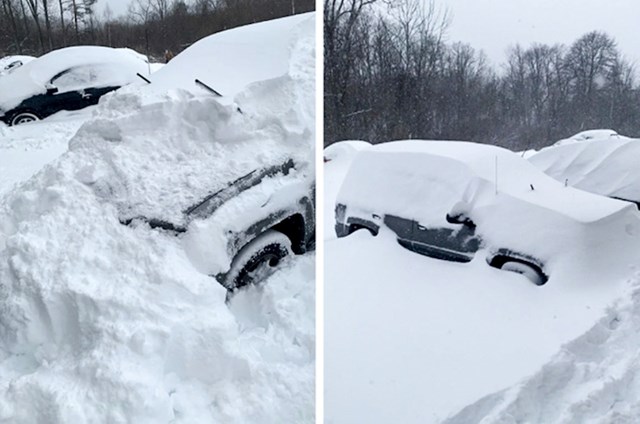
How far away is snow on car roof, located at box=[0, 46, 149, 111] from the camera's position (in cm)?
165

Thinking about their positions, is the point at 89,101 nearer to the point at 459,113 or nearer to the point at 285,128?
the point at 285,128

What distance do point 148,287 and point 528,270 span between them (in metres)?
0.93

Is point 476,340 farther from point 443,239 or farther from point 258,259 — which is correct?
point 258,259

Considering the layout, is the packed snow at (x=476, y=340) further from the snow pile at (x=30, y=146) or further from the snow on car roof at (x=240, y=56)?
the snow pile at (x=30, y=146)

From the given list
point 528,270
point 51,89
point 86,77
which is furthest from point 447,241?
point 51,89

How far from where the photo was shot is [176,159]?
1.64m

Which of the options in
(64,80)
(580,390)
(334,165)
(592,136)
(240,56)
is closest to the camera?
(580,390)

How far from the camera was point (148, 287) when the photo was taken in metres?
1.37

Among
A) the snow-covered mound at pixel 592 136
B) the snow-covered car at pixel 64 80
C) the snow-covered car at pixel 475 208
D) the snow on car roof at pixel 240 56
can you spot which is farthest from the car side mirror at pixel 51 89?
the snow-covered mound at pixel 592 136

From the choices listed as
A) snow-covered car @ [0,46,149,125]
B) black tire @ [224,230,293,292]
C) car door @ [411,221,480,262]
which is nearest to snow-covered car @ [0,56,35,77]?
snow-covered car @ [0,46,149,125]

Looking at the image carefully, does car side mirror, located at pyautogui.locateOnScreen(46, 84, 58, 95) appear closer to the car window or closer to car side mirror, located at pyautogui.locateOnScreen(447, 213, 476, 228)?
the car window

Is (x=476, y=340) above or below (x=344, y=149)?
below

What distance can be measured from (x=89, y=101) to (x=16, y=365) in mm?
864

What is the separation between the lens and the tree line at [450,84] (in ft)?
4.68
